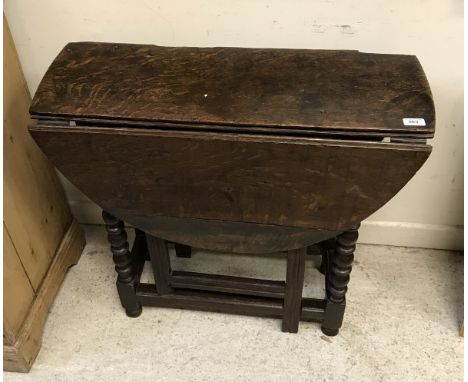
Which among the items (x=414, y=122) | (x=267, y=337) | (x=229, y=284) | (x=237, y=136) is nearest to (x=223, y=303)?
(x=229, y=284)

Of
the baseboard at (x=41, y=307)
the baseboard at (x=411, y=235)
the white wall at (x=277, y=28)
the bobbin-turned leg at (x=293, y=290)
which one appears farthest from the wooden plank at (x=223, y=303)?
the white wall at (x=277, y=28)

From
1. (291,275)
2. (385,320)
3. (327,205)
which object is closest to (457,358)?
(385,320)

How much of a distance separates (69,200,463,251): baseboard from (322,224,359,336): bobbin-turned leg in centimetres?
43

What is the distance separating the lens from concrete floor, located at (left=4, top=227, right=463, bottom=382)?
5.16 feet

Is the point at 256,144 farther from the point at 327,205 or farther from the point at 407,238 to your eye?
the point at 407,238

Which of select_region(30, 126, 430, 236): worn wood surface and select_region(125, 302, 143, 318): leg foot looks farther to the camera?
select_region(125, 302, 143, 318): leg foot

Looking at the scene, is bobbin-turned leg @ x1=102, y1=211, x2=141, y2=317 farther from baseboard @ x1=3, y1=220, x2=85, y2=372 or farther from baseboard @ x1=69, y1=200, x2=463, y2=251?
baseboard @ x1=69, y1=200, x2=463, y2=251

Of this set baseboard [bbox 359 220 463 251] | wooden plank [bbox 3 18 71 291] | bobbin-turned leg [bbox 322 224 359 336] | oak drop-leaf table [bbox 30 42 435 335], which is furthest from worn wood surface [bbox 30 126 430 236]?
baseboard [bbox 359 220 463 251]

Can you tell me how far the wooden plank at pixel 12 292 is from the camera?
148 centimetres

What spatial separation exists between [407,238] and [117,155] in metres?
1.20

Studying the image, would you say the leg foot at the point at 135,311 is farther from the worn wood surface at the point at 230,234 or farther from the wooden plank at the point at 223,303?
the worn wood surface at the point at 230,234

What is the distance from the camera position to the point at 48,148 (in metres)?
1.24

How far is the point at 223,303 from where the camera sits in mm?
1630

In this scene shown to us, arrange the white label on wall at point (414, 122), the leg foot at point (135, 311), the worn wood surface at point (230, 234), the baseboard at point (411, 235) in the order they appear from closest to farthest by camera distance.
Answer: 1. the white label on wall at point (414, 122)
2. the worn wood surface at point (230, 234)
3. the leg foot at point (135, 311)
4. the baseboard at point (411, 235)
